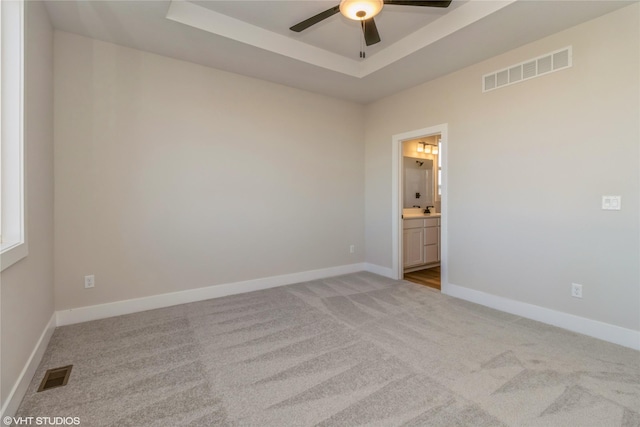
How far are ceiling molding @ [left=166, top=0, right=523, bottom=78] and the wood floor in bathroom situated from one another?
9.62 ft

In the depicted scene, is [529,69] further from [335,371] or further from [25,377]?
[25,377]

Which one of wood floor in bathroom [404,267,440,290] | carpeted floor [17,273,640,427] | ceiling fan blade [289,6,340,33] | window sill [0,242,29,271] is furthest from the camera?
wood floor in bathroom [404,267,440,290]

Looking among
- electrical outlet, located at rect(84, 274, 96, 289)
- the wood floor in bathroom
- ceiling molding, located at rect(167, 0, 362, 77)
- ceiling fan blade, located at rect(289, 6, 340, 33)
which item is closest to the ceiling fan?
ceiling fan blade, located at rect(289, 6, 340, 33)

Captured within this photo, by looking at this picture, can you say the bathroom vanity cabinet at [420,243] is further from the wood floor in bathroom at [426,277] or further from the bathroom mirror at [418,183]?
the bathroom mirror at [418,183]

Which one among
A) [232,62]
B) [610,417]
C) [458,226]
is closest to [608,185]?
[458,226]

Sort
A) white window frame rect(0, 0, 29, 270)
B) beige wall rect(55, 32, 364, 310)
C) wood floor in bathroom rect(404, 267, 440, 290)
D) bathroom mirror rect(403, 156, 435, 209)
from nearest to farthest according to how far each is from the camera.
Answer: white window frame rect(0, 0, 29, 270) → beige wall rect(55, 32, 364, 310) → wood floor in bathroom rect(404, 267, 440, 290) → bathroom mirror rect(403, 156, 435, 209)

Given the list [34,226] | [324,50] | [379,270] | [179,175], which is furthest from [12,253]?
[379,270]

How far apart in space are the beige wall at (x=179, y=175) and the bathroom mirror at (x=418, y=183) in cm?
159

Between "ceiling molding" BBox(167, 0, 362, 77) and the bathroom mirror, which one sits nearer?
"ceiling molding" BBox(167, 0, 362, 77)

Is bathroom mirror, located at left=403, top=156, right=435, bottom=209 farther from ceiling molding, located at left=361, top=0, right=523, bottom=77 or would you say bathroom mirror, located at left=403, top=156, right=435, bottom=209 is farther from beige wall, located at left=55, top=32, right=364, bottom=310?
ceiling molding, located at left=361, top=0, right=523, bottom=77

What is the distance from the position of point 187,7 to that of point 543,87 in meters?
3.36

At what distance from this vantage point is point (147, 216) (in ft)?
10.1

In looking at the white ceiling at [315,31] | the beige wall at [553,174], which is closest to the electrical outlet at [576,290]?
the beige wall at [553,174]

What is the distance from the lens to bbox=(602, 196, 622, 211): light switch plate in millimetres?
2363
